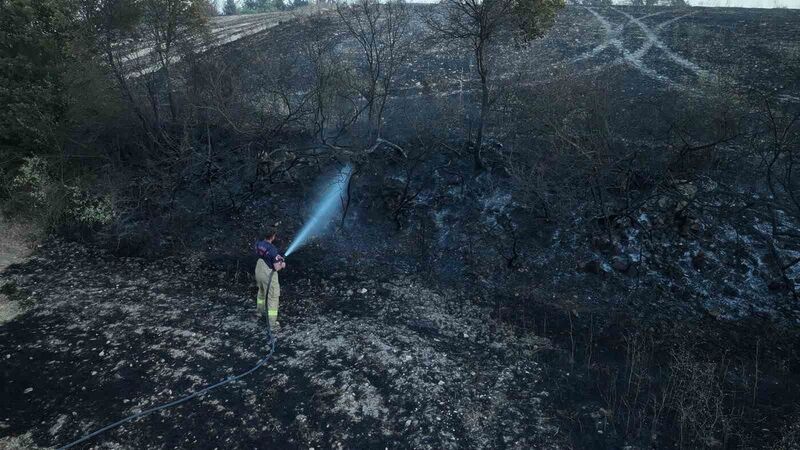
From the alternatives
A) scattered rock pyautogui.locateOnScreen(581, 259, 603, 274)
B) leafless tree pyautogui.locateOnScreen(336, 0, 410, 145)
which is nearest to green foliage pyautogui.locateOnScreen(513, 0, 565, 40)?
leafless tree pyautogui.locateOnScreen(336, 0, 410, 145)

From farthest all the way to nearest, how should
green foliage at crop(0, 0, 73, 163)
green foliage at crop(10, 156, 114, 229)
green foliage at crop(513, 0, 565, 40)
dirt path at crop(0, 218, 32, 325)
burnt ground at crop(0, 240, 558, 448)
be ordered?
1. green foliage at crop(513, 0, 565, 40)
2. green foliage at crop(10, 156, 114, 229)
3. green foliage at crop(0, 0, 73, 163)
4. dirt path at crop(0, 218, 32, 325)
5. burnt ground at crop(0, 240, 558, 448)

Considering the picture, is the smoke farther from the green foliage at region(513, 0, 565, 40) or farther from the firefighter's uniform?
the green foliage at region(513, 0, 565, 40)

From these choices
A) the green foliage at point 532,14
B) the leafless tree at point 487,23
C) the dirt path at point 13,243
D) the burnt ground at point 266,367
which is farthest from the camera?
the green foliage at point 532,14

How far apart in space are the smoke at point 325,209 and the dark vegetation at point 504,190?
0.41m

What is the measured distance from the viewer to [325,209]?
38.2 ft

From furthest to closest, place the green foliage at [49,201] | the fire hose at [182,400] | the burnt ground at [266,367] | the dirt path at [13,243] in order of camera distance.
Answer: the green foliage at [49,201] < the dirt path at [13,243] < the burnt ground at [266,367] < the fire hose at [182,400]

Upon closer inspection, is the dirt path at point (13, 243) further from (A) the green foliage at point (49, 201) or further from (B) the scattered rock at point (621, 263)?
(B) the scattered rock at point (621, 263)

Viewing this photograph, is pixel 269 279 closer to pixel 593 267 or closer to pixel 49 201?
pixel 593 267

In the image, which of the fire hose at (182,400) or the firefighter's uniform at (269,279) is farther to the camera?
the firefighter's uniform at (269,279)

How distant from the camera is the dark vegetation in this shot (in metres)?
7.36

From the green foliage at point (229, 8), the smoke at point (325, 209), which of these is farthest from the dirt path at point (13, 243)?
the green foliage at point (229, 8)

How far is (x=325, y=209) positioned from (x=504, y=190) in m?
4.77

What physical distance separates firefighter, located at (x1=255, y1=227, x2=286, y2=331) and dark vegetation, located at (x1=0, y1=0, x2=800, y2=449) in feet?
8.96

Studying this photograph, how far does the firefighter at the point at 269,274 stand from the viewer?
24.1 ft
